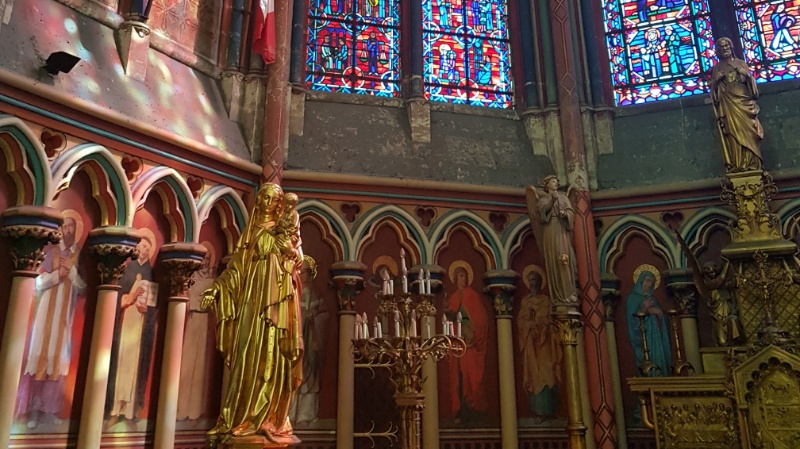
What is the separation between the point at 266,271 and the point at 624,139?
639 centimetres

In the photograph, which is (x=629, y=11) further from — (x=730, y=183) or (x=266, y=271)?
(x=266, y=271)

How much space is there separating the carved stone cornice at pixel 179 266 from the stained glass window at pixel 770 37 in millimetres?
8005

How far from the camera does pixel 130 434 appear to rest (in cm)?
660

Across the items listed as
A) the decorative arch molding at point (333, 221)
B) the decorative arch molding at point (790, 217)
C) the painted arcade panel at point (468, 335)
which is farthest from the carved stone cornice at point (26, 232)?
the decorative arch molding at point (790, 217)

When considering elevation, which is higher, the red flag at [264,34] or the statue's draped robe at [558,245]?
the red flag at [264,34]

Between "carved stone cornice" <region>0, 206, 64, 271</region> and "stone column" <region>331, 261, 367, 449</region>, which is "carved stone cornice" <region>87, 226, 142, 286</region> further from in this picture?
"stone column" <region>331, 261, 367, 449</region>

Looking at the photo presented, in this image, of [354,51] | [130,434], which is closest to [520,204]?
[354,51]

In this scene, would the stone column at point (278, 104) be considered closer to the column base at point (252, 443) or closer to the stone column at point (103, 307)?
the stone column at point (103, 307)

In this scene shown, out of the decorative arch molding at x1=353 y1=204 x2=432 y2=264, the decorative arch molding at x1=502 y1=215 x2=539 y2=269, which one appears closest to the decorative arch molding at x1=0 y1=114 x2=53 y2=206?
the decorative arch molding at x1=353 y1=204 x2=432 y2=264

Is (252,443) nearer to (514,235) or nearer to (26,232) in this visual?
(26,232)

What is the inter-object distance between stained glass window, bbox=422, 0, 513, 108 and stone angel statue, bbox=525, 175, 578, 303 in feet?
8.53

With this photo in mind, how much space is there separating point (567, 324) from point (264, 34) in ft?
16.3

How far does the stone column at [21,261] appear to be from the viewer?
5.69 m

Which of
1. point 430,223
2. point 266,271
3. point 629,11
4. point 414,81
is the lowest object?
point 266,271
